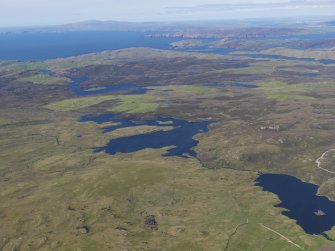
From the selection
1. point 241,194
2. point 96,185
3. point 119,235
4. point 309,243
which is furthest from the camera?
point 96,185

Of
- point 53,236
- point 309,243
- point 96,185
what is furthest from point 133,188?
point 309,243

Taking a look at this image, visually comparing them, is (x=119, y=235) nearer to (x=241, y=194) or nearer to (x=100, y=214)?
(x=100, y=214)

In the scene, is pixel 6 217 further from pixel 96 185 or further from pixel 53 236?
pixel 96 185

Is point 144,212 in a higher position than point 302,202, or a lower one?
higher

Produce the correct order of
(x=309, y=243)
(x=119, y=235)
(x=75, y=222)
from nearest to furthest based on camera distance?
(x=309, y=243)
(x=119, y=235)
(x=75, y=222)

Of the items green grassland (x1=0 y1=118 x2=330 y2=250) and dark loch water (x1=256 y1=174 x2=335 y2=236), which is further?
dark loch water (x1=256 y1=174 x2=335 y2=236)

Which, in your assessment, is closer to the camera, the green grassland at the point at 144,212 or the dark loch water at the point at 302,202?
the green grassland at the point at 144,212

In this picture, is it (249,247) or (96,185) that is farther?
(96,185)

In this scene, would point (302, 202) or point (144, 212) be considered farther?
point (302, 202)
